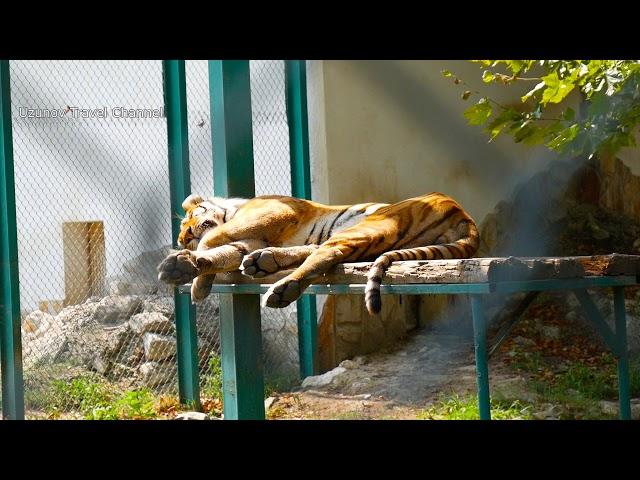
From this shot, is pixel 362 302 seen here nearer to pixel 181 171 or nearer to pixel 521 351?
pixel 521 351

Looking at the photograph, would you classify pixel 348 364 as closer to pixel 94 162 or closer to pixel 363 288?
pixel 94 162

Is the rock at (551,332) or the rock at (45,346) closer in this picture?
the rock at (45,346)

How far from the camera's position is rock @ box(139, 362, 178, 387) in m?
5.23

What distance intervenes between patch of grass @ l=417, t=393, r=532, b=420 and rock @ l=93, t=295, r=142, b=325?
1.92 metres

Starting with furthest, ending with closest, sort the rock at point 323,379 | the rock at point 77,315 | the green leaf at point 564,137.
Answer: the rock at point 323,379 < the rock at point 77,315 < the green leaf at point 564,137

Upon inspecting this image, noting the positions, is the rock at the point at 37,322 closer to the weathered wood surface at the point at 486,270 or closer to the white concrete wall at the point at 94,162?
the white concrete wall at the point at 94,162

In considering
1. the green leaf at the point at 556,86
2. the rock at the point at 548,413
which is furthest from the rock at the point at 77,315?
the green leaf at the point at 556,86

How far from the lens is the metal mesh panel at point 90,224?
494 cm

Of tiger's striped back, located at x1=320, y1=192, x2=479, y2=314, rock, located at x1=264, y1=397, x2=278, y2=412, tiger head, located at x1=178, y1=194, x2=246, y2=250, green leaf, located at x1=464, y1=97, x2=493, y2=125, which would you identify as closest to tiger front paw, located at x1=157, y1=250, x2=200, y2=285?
tiger's striped back, located at x1=320, y1=192, x2=479, y2=314

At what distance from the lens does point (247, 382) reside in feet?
13.8

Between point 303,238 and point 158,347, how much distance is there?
1.61 metres

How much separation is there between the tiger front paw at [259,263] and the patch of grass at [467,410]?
183cm

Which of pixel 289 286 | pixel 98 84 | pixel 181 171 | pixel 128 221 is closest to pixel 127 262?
pixel 128 221

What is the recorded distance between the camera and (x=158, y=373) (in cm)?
526
